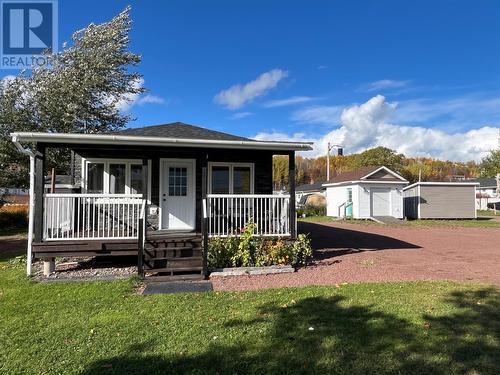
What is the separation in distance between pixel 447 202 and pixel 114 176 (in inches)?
931

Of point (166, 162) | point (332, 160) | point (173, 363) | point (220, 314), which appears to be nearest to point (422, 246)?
point (166, 162)

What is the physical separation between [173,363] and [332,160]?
278ft

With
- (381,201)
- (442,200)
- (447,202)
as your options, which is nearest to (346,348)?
(381,201)

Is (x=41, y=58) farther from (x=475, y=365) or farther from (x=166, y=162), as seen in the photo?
(x=475, y=365)

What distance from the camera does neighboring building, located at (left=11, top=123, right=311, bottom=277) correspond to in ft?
26.5

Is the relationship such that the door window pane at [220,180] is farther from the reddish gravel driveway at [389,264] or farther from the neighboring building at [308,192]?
the neighboring building at [308,192]

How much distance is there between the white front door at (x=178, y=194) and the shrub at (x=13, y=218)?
1521 centimetres

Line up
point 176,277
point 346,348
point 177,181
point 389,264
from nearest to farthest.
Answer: point 346,348 < point 176,277 < point 389,264 < point 177,181

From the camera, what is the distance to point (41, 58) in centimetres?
1983

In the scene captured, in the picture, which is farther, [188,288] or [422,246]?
[422,246]

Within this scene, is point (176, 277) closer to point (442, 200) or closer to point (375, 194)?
point (375, 194)

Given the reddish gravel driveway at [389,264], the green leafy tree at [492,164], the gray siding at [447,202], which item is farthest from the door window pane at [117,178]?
the green leafy tree at [492,164]

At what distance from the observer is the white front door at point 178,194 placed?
1050cm

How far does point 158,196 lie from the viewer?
10.4 metres
